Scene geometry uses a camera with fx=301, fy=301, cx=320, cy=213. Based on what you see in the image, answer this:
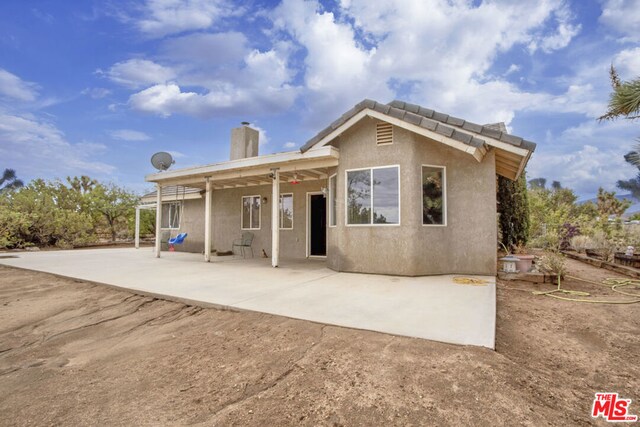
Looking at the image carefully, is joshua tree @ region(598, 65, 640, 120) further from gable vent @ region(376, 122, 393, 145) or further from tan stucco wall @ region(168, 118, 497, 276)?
gable vent @ region(376, 122, 393, 145)

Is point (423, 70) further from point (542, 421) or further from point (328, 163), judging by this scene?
point (542, 421)

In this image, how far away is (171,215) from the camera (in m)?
14.4

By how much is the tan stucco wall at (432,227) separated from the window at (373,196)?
152 mm

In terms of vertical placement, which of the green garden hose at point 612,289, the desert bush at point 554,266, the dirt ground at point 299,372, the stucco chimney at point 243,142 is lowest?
the dirt ground at point 299,372

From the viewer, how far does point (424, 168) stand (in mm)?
6746

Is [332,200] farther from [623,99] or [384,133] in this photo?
[623,99]

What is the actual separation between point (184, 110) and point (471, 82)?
16.0 metres

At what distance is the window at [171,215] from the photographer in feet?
46.2

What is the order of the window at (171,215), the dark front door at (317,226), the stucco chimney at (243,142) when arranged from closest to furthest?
the dark front door at (317,226) < the stucco chimney at (243,142) < the window at (171,215)

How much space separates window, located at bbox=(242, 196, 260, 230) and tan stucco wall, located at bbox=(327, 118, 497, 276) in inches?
206

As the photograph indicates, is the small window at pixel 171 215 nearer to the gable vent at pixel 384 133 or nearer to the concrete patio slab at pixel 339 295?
the concrete patio slab at pixel 339 295

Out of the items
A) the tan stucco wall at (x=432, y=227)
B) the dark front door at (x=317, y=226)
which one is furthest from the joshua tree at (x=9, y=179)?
the tan stucco wall at (x=432, y=227)

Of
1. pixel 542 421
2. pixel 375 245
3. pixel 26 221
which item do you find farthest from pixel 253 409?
pixel 26 221

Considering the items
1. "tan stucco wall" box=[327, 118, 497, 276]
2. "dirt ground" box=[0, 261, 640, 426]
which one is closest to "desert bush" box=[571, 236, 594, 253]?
"tan stucco wall" box=[327, 118, 497, 276]
